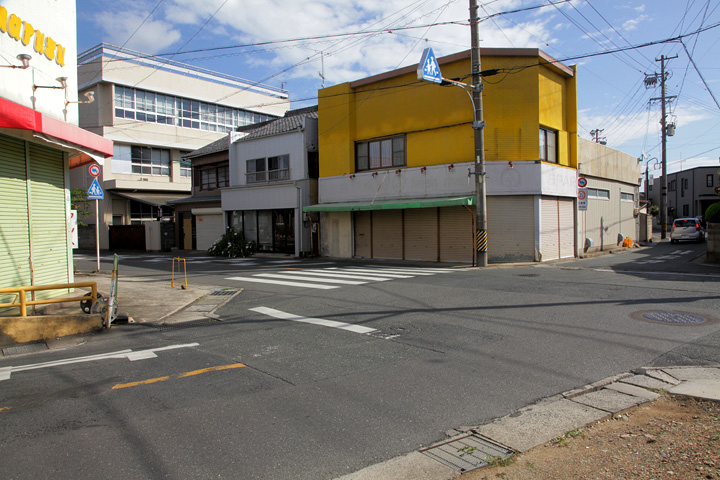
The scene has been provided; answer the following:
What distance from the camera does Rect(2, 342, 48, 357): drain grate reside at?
7.66 metres

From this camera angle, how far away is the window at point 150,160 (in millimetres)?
39656

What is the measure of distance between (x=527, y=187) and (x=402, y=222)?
19.0 ft

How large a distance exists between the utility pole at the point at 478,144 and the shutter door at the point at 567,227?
192 inches

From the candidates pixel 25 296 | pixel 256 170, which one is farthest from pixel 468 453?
pixel 256 170

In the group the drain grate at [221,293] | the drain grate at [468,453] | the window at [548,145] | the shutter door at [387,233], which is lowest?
the drain grate at [468,453]

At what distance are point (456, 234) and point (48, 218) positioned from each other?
14.8 m

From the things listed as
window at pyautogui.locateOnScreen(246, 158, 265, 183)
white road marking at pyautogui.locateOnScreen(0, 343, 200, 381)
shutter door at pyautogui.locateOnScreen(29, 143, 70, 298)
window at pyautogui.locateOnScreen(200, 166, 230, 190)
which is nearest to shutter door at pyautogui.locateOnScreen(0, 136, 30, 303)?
shutter door at pyautogui.locateOnScreen(29, 143, 70, 298)

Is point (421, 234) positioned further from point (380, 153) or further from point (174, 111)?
point (174, 111)

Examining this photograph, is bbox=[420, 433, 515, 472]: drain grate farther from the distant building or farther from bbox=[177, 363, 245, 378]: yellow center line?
the distant building

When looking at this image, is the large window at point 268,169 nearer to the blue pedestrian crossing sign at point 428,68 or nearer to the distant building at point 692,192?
the blue pedestrian crossing sign at point 428,68

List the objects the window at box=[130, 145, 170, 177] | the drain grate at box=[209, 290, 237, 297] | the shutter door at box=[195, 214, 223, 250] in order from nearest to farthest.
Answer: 1. the drain grate at box=[209, 290, 237, 297]
2. the shutter door at box=[195, 214, 223, 250]
3. the window at box=[130, 145, 170, 177]

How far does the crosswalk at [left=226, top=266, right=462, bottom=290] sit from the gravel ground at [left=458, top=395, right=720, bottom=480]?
31.1 feet

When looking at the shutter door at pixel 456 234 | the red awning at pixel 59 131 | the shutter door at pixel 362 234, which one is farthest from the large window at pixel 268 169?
the red awning at pixel 59 131

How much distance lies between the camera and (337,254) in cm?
2536
